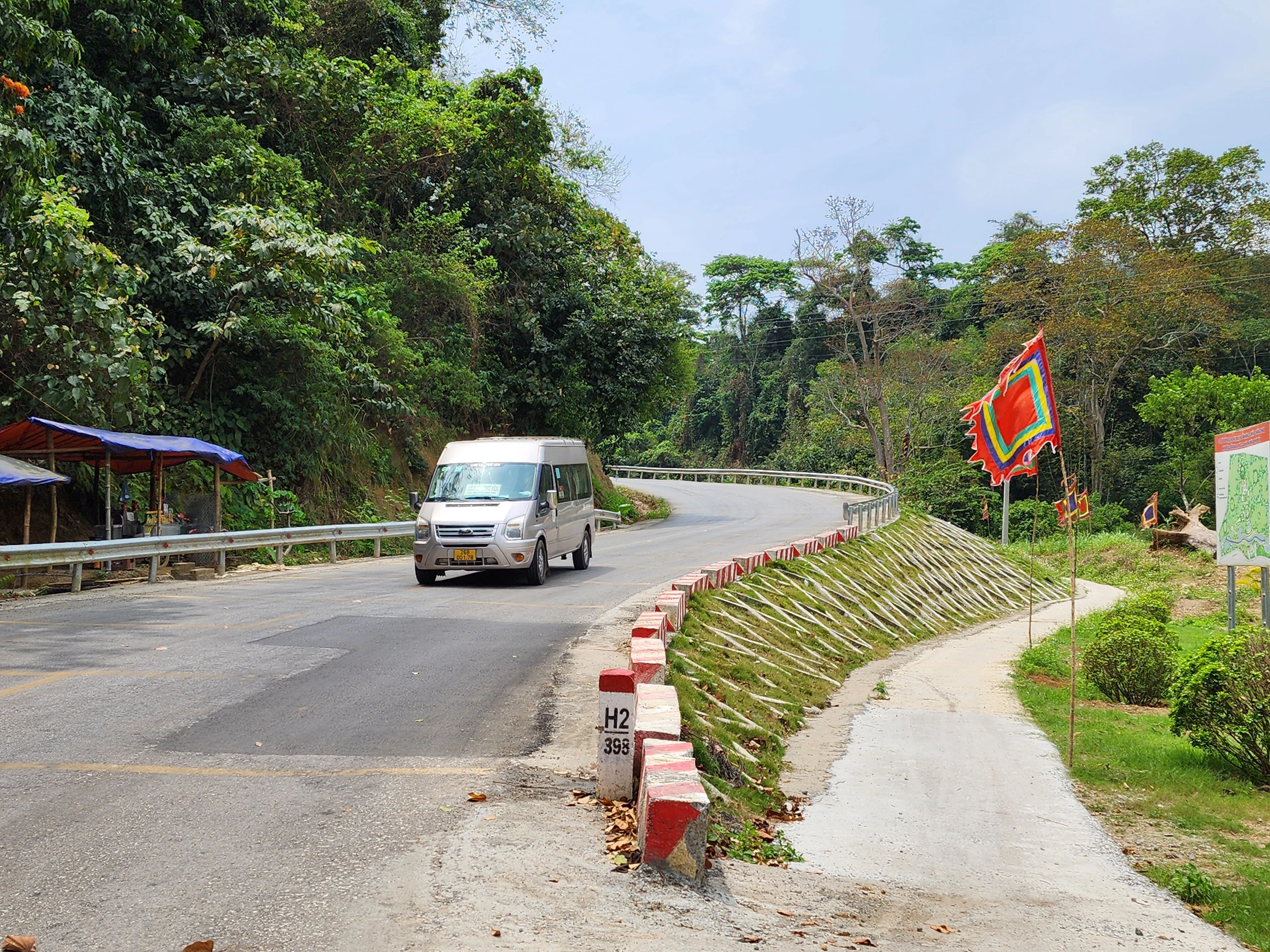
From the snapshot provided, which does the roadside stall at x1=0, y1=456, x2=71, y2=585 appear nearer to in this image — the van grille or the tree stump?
the van grille

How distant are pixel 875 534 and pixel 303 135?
57.1 ft

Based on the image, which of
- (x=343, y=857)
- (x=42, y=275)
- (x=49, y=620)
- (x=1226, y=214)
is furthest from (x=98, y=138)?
(x=1226, y=214)

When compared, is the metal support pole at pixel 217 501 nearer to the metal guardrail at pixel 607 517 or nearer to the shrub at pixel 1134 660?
the shrub at pixel 1134 660

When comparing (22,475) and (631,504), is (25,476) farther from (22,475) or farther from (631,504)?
(631,504)

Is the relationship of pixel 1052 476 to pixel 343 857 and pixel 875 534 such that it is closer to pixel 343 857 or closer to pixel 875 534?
pixel 875 534

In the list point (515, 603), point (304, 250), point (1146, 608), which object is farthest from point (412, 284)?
point (1146, 608)

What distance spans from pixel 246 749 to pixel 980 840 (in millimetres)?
5290

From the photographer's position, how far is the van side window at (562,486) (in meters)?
18.0

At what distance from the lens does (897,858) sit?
7223 millimetres

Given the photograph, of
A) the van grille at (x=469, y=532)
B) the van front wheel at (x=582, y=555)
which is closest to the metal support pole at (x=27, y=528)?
the van grille at (x=469, y=532)

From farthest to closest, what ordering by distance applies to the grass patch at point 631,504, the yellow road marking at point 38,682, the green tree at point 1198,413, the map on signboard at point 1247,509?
the green tree at point 1198,413, the grass patch at point 631,504, the map on signboard at point 1247,509, the yellow road marking at point 38,682

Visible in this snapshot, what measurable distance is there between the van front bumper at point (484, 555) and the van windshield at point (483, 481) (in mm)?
896

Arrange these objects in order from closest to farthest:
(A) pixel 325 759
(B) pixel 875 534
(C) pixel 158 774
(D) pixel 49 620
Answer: (C) pixel 158 774
(A) pixel 325 759
(D) pixel 49 620
(B) pixel 875 534

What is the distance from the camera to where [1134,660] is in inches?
584
